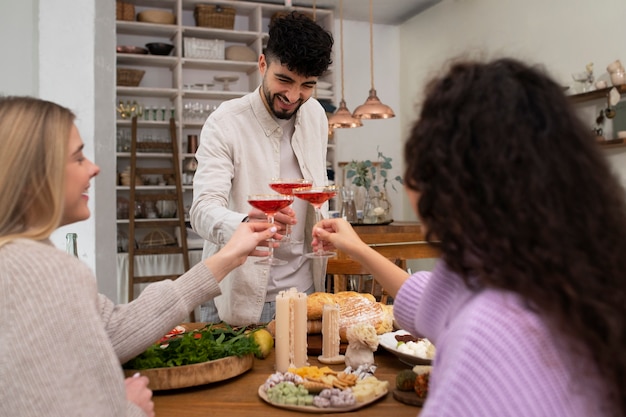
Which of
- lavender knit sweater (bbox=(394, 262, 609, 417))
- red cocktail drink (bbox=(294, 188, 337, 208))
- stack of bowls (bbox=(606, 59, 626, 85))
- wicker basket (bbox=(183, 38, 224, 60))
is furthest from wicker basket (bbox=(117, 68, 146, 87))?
lavender knit sweater (bbox=(394, 262, 609, 417))

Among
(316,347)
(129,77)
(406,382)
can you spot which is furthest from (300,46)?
(129,77)

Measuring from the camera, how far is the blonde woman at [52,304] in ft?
3.47

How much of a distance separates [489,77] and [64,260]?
2.72 feet

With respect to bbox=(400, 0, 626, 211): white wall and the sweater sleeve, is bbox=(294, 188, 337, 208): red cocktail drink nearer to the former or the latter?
the sweater sleeve

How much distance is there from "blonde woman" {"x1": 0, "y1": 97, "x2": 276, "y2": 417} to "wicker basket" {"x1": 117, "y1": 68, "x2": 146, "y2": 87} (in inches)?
216

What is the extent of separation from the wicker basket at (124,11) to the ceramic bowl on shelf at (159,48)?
0.36m

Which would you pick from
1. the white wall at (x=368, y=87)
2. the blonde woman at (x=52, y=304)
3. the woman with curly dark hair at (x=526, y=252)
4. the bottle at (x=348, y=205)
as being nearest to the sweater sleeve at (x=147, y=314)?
the blonde woman at (x=52, y=304)

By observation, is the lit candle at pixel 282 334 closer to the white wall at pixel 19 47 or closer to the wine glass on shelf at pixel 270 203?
the wine glass on shelf at pixel 270 203

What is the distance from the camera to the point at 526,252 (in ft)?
2.67

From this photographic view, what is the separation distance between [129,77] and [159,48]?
0.46 m

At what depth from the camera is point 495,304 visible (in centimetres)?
82

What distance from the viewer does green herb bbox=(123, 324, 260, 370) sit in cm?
145

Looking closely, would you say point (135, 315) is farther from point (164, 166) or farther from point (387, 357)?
point (164, 166)

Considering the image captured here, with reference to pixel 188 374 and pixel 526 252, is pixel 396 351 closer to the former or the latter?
pixel 188 374
